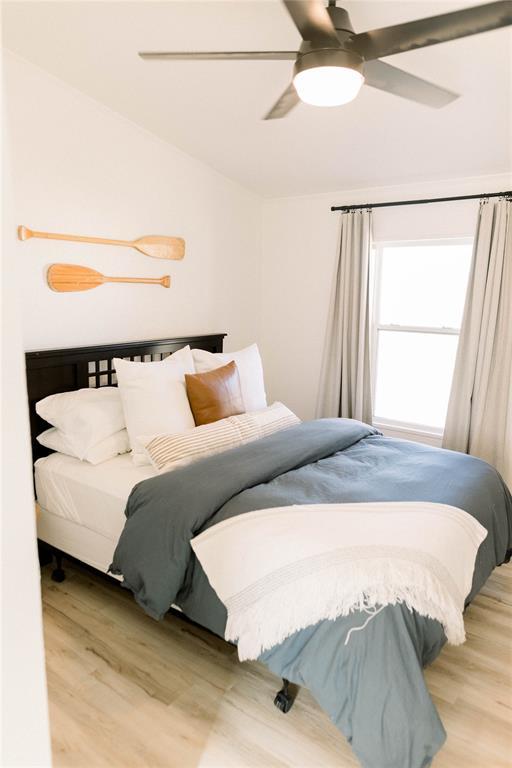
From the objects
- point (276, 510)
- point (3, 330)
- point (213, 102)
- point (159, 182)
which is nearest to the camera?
point (3, 330)

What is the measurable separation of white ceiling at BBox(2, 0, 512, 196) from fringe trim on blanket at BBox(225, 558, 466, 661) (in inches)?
81.3

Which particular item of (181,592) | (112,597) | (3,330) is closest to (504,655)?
(181,592)

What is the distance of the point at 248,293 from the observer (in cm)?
437

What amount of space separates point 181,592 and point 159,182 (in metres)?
2.60

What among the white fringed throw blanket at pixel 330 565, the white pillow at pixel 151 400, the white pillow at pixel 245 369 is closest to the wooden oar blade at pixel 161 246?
the white pillow at pixel 245 369

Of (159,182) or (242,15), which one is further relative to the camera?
(159,182)

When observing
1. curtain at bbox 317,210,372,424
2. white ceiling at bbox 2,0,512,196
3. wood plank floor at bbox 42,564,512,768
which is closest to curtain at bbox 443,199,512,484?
white ceiling at bbox 2,0,512,196

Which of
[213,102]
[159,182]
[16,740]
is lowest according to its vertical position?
[16,740]

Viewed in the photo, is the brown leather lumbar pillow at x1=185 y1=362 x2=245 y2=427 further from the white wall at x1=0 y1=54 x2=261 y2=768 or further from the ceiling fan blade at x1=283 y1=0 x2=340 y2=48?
the ceiling fan blade at x1=283 y1=0 x2=340 y2=48

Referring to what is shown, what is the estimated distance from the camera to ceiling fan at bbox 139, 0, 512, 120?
54.6 inches

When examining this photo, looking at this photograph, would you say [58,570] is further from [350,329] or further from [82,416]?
[350,329]

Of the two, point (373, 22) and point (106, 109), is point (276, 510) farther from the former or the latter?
point (106, 109)

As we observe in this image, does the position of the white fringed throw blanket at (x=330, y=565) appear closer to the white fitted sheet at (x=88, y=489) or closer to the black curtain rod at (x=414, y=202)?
the white fitted sheet at (x=88, y=489)

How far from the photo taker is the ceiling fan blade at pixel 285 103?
1.91 m
